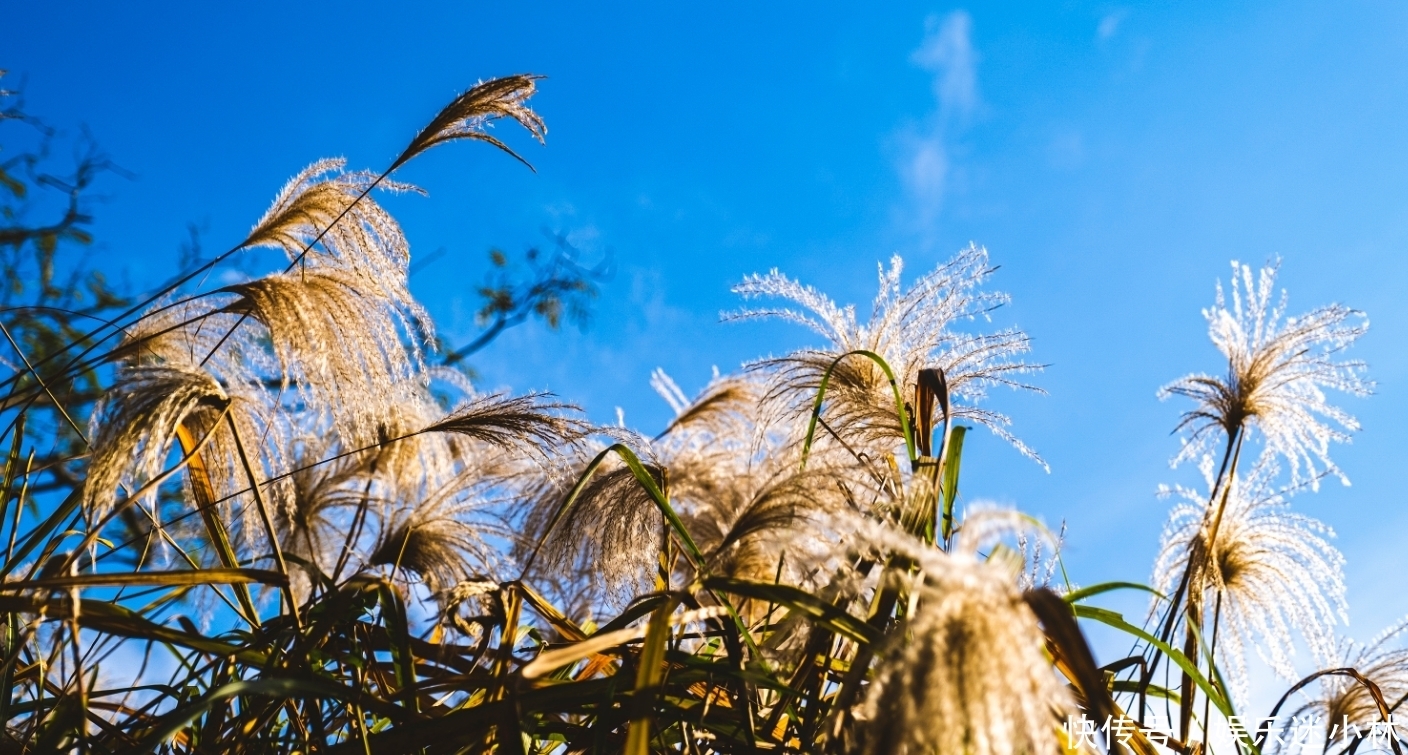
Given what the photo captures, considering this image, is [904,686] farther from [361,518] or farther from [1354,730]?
[361,518]

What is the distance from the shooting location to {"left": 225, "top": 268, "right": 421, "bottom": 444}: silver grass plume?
64.1 inches

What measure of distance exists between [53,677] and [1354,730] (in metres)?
2.49

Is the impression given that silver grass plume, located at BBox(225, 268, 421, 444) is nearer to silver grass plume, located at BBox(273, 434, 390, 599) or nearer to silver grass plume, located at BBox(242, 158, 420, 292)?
silver grass plume, located at BBox(242, 158, 420, 292)

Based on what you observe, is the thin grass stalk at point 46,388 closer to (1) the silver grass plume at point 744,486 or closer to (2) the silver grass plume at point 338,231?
(2) the silver grass plume at point 338,231

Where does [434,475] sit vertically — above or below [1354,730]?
above

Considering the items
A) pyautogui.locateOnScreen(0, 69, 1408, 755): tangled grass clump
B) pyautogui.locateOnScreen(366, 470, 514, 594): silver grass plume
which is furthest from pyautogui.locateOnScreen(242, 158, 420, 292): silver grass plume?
pyautogui.locateOnScreen(366, 470, 514, 594): silver grass plume

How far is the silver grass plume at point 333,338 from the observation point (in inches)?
64.1

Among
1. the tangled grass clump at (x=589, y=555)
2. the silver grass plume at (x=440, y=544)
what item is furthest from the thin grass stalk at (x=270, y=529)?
the silver grass plume at (x=440, y=544)

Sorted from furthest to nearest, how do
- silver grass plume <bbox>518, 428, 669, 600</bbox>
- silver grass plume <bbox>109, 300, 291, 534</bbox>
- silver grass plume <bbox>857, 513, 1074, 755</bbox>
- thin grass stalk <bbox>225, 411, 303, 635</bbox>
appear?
1. silver grass plume <bbox>518, 428, 669, 600</bbox>
2. silver grass plume <bbox>109, 300, 291, 534</bbox>
3. thin grass stalk <bbox>225, 411, 303, 635</bbox>
4. silver grass plume <bbox>857, 513, 1074, 755</bbox>

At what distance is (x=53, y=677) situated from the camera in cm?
183

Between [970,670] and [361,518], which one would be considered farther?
[361,518]

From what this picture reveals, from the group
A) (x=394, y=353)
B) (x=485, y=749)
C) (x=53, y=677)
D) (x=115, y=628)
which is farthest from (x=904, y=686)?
(x=53, y=677)

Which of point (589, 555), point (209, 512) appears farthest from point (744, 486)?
point (209, 512)

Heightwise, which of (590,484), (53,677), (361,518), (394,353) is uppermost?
(361,518)
